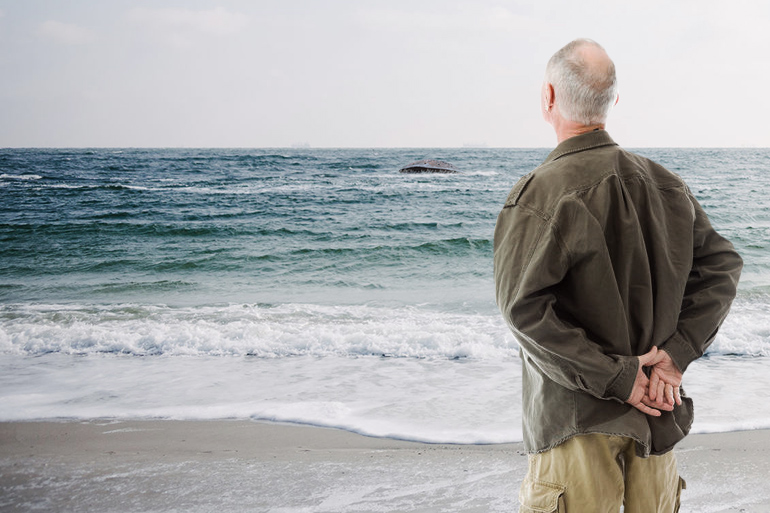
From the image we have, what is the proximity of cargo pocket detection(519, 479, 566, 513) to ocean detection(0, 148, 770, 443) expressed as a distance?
191 cm

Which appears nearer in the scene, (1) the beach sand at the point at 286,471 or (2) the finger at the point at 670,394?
(2) the finger at the point at 670,394

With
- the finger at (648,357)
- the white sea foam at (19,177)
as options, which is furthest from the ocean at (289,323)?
the white sea foam at (19,177)

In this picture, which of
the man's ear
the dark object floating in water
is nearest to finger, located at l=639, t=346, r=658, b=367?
the man's ear

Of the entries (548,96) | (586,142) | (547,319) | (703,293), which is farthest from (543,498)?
(548,96)

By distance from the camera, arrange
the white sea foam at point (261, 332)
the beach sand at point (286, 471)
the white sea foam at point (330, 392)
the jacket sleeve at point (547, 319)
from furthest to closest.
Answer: the white sea foam at point (261, 332) < the white sea foam at point (330, 392) < the beach sand at point (286, 471) < the jacket sleeve at point (547, 319)

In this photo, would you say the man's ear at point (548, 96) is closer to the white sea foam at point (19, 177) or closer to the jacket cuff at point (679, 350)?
the jacket cuff at point (679, 350)

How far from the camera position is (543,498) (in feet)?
4.42

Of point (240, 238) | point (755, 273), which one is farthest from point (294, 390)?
point (240, 238)

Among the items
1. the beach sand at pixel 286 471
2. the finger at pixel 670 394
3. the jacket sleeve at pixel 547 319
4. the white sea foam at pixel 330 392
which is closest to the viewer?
the jacket sleeve at pixel 547 319

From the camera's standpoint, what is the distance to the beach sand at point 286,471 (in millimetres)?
2594

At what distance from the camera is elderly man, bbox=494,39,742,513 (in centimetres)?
122

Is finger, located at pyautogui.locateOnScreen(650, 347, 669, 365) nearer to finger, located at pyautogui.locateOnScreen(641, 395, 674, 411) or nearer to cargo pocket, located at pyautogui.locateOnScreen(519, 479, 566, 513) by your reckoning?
finger, located at pyautogui.locateOnScreen(641, 395, 674, 411)

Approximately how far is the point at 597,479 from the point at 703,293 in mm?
534

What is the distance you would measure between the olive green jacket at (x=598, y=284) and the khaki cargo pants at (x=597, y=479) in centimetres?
5
